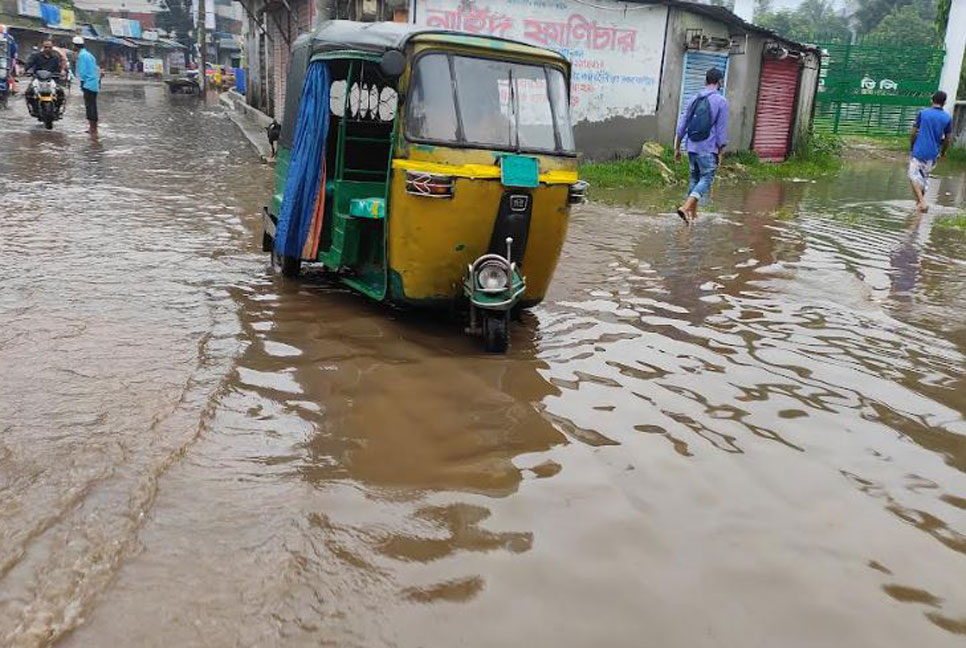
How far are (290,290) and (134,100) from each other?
28126 millimetres

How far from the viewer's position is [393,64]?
17.3 feet

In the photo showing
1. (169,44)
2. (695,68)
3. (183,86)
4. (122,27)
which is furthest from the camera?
(122,27)

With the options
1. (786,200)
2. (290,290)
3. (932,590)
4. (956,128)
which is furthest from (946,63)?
(932,590)

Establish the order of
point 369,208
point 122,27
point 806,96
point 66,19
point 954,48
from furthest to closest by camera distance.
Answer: point 122,27
point 66,19
point 954,48
point 806,96
point 369,208

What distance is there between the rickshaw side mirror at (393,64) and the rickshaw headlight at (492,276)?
132cm

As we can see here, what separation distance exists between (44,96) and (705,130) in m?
13.6

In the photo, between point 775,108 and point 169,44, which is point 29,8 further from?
point 775,108

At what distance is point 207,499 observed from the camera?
359 centimetres

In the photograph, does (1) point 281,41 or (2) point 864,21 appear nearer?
(1) point 281,41

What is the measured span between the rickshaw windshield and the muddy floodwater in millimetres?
1378

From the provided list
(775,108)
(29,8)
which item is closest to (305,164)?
(775,108)

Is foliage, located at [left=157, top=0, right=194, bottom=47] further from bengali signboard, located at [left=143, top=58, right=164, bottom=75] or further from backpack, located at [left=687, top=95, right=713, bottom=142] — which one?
backpack, located at [left=687, top=95, right=713, bottom=142]

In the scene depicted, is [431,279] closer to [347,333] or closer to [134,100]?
[347,333]

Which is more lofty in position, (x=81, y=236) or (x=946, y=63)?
(x=946, y=63)
